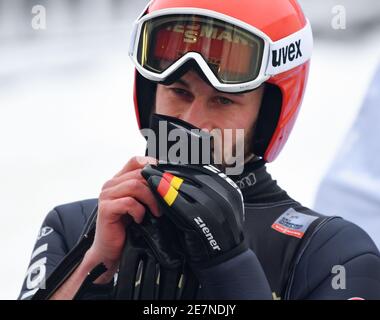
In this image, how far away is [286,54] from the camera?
145 inches

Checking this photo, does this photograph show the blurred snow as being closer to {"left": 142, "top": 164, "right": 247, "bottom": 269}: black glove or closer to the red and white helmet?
the red and white helmet

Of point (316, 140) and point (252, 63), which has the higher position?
point (252, 63)

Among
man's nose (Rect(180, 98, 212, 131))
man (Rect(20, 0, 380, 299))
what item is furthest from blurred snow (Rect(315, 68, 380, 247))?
man's nose (Rect(180, 98, 212, 131))

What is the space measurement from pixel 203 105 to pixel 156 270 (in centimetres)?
56

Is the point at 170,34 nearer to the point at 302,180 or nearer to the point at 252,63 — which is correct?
the point at 252,63

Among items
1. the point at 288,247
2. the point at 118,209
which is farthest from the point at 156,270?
the point at 288,247

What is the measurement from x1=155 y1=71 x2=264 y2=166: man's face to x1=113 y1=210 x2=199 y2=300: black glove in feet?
1.28

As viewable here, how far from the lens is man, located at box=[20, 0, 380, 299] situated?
308 centimetres

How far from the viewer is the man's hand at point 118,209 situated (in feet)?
10.4

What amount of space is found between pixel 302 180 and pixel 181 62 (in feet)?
7.71

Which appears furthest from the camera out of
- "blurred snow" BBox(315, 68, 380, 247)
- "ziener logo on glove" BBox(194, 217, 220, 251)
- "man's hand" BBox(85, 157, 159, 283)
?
"blurred snow" BBox(315, 68, 380, 247)

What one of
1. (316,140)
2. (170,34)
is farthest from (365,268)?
(316,140)

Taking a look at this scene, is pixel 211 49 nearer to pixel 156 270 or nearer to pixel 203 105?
pixel 203 105
